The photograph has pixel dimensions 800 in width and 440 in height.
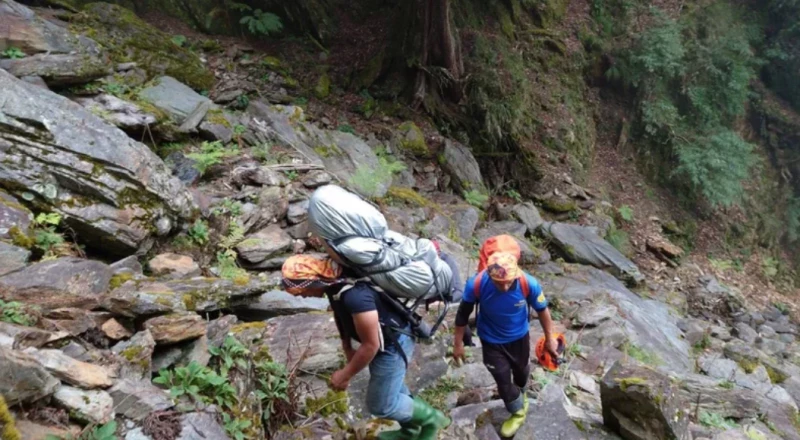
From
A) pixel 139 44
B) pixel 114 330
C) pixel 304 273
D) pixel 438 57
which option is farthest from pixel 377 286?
pixel 438 57

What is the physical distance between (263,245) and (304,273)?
12.0 feet

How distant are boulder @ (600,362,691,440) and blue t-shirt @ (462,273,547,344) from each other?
0.88 m

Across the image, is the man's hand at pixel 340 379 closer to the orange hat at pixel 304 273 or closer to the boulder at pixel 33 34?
the orange hat at pixel 304 273

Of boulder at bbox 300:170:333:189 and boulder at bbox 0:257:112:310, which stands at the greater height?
boulder at bbox 0:257:112:310

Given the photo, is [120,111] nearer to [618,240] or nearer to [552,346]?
[552,346]

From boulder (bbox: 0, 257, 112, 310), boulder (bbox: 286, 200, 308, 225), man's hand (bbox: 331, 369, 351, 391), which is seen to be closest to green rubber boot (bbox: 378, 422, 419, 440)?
man's hand (bbox: 331, 369, 351, 391)

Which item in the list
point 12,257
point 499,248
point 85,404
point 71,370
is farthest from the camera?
point 12,257

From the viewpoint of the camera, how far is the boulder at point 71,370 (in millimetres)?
2555

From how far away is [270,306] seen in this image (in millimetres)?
4680

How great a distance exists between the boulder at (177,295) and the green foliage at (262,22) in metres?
8.23

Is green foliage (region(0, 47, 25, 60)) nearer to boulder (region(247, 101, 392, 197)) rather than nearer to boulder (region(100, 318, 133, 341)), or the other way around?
boulder (region(247, 101, 392, 197))

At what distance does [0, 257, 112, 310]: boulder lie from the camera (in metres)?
3.49

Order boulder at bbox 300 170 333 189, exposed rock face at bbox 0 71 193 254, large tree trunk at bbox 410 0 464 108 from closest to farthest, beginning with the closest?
exposed rock face at bbox 0 71 193 254
boulder at bbox 300 170 333 189
large tree trunk at bbox 410 0 464 108

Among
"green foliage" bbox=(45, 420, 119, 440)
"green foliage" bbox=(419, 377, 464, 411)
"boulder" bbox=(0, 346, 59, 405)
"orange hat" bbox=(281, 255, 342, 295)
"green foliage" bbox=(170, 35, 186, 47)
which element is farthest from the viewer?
"green foliage" bbox=(170, 35, 186, 47)
